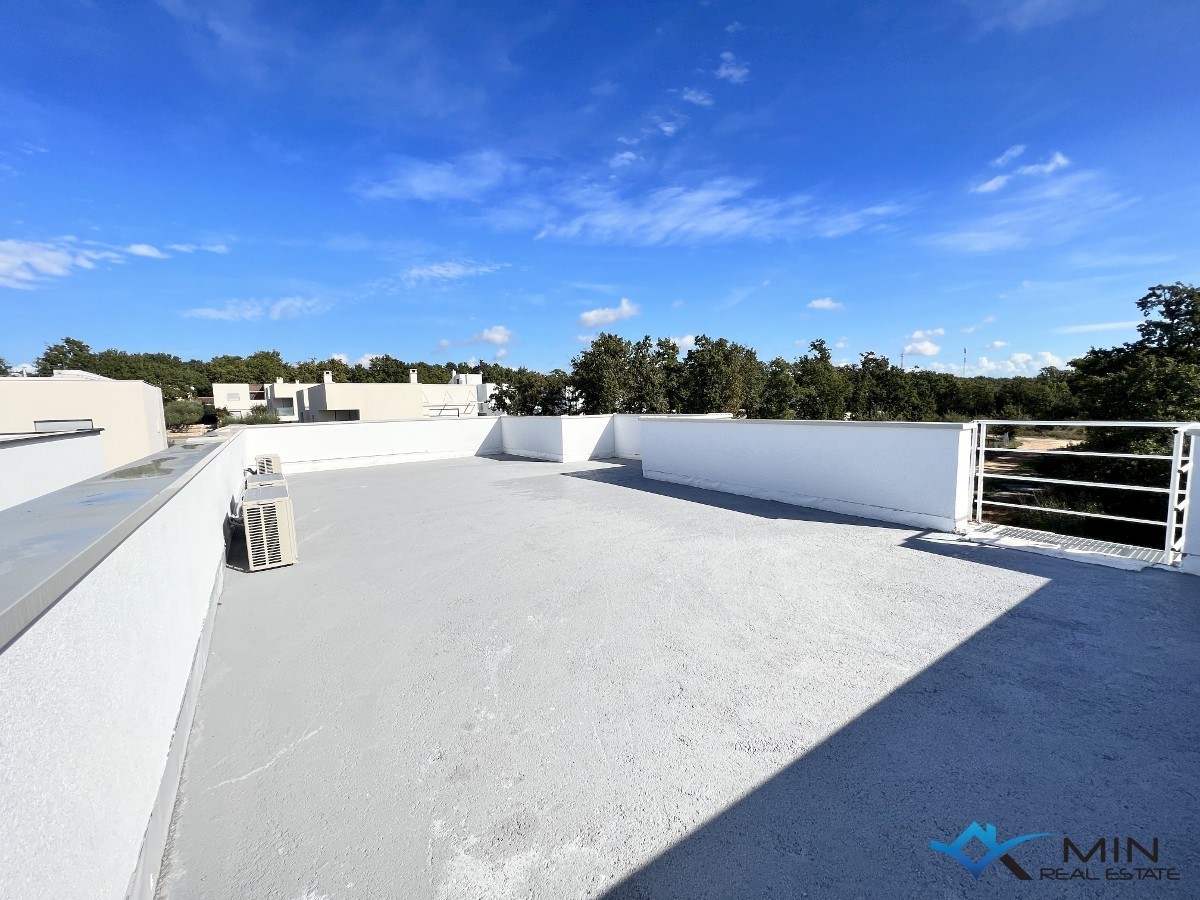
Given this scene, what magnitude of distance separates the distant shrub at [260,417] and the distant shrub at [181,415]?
3.00m

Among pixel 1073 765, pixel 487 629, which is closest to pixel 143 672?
pixel 487 629

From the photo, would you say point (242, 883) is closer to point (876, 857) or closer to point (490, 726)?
point (490, 726)

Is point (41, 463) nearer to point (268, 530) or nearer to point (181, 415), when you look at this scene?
point (268, 530)

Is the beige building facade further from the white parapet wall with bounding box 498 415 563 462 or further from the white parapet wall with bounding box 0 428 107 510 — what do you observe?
the white parapet wall with bounding box 498 415 563 462

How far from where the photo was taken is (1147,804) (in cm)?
193

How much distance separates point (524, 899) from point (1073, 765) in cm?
220

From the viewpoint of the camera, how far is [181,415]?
122ft

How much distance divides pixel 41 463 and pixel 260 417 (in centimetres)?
3686

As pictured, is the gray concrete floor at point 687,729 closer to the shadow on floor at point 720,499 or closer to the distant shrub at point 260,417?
the shadow on floor at point 720,499

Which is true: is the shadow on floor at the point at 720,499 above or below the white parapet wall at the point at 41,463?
below

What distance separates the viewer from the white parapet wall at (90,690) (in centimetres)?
110

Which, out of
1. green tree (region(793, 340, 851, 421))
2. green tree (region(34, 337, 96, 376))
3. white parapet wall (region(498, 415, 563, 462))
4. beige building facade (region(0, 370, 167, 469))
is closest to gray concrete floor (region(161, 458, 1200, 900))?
white parapet wall (region(498, 415, 563, 462))

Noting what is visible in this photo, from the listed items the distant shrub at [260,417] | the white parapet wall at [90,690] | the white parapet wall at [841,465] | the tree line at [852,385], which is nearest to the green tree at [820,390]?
the tree line at [852,385]

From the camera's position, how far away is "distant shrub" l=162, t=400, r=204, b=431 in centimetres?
3587
